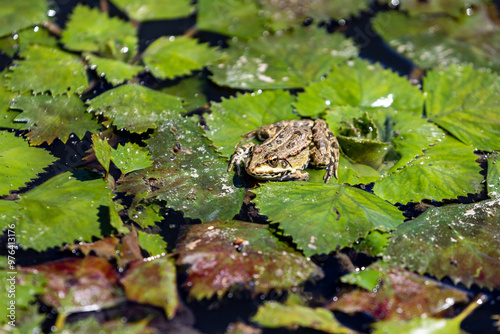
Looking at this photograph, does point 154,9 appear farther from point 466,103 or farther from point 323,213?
point 466,103

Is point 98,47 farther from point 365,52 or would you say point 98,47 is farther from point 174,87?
point 365,52

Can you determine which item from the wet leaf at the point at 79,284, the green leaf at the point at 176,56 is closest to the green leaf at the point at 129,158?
the wet leaf at the point at 79,284

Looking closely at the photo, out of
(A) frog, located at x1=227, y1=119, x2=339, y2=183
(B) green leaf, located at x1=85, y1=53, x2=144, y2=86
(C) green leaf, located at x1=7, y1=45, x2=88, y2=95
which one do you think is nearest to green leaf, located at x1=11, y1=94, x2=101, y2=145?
(C) green leaf, located at x1=7, y1=45, x2=88, y2=95

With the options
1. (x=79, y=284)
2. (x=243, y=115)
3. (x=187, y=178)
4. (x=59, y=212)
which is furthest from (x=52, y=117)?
(x=79, y=284)

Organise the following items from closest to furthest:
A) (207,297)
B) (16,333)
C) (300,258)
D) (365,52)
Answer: (16,333)
(207,297)
(300,258)
(365,52)

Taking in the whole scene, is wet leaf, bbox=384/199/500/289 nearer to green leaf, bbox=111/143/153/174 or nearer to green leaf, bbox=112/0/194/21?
green leaf, bbox=111/143/153/174

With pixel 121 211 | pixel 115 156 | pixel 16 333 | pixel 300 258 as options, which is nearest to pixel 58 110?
pixel 115 156
